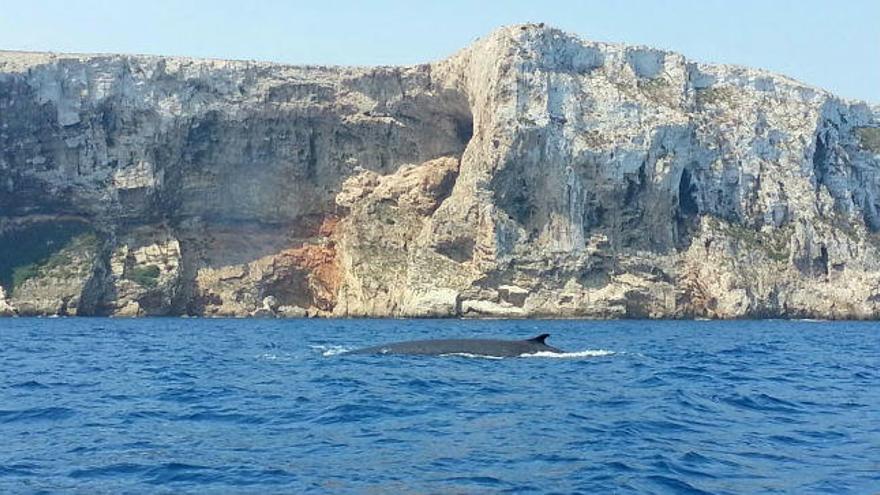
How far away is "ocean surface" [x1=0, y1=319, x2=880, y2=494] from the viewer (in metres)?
12.5

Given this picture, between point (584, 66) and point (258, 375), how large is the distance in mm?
64434

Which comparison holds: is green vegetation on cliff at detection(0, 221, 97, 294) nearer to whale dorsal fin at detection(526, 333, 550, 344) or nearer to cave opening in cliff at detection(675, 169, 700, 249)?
cave opening in cliff at detection(675, 169, 700, 249)

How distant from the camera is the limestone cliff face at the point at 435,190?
79250 mm

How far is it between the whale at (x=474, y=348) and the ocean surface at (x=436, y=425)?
73 cm

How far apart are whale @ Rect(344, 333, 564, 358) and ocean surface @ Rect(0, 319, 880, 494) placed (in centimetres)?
73

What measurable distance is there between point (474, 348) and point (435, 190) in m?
58.4

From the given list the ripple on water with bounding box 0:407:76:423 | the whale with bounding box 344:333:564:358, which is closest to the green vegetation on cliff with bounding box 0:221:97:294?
the whale with bounding box 344:333:564:358

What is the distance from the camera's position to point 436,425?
16.7 meters

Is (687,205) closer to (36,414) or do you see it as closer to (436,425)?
(436,425)

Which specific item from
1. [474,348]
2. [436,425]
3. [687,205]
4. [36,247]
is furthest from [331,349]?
[687,205]

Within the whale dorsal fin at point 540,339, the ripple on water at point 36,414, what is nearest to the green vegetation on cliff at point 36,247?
the whale dorsal fin at point 540,339

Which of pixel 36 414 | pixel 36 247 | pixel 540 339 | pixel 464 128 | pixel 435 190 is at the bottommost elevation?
pixel 36 414

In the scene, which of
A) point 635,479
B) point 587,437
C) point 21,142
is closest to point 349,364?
point 587,437

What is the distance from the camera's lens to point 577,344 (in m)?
39.3
